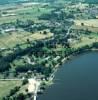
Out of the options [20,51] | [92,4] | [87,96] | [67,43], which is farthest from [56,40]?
[92,4]

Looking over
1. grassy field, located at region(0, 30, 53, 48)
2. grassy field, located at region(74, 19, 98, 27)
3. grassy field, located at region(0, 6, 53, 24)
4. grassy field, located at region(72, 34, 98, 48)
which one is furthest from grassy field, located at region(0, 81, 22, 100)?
grassy field, located at region(0, 6, 53, 24)

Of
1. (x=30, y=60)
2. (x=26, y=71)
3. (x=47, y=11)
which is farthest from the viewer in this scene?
(x=47, y=11)

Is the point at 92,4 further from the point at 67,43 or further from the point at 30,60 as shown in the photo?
the point at 30,60

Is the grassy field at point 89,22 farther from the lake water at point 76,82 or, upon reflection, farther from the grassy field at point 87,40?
the lake water at point 76,82

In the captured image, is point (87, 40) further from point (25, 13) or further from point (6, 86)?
point (25, 13)

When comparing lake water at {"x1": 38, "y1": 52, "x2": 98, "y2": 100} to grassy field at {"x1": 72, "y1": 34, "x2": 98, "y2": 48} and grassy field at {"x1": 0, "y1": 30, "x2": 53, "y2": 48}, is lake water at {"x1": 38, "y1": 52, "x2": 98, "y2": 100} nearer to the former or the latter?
grassy field at {"x1": 72, "y1": 34, "x2": 98, "y2": 48}

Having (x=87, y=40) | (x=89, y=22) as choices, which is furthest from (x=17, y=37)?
(x=89, y=22)

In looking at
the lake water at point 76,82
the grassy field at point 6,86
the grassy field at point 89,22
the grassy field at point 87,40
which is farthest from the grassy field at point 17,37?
the grassy field at point 6,86

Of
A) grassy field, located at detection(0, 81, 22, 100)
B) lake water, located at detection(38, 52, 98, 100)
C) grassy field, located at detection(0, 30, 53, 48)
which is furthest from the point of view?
grassy field, located at detection(0, 30, 53, 48)
